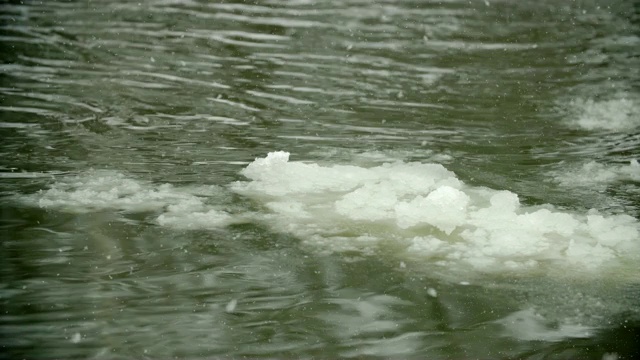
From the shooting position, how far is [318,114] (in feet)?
16.9

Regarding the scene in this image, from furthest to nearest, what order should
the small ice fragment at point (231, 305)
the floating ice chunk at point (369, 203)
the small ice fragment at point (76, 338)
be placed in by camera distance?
the floating ice chunk at point (369, 203)
the small ice fragment at point (231, 305)
the small ice fragment at point (76, 338)

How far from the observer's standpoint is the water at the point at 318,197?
2463 millimetres

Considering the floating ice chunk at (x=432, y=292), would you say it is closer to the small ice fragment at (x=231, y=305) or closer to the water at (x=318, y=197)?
the water at (x=318, y=197)

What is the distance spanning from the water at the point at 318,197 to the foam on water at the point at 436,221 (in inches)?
0.5

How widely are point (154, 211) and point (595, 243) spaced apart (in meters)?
1.92

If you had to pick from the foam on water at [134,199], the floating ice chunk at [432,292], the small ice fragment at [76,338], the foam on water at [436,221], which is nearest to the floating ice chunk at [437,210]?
the foam on water at [436,221]

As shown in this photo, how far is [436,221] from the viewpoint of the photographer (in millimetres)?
3256

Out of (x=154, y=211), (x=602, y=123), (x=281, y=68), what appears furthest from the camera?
(x=281, y=68)

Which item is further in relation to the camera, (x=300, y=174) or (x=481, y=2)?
(x=481, y=2)

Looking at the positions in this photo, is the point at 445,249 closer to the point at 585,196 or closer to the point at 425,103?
the point at 585,196

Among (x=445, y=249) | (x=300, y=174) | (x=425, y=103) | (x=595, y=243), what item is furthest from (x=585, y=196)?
(x=425, y=103)

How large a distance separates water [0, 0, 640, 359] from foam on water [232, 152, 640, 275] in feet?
0.04

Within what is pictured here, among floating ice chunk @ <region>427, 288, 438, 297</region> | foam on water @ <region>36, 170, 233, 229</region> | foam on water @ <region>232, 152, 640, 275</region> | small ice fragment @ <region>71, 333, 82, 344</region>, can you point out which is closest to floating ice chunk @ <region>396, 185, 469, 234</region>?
foam on water @ <region>232, 152, 640, 275</region>

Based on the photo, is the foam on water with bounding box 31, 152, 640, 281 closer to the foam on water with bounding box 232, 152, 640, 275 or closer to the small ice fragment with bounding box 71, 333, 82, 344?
the foam on water with bounding box 232, 152, 640, 275
